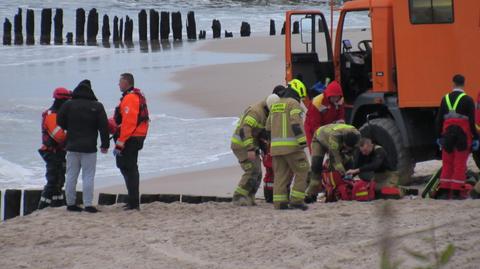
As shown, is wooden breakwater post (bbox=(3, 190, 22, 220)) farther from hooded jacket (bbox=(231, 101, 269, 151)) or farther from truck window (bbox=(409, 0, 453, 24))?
truck window (bbox=(409, 0, 453, 24))

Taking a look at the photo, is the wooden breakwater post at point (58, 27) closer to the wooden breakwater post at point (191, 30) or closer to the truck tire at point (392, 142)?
the wooden breakwater post at point (191, 30)

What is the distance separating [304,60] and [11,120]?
9.74 meters

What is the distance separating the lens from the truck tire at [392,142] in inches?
457

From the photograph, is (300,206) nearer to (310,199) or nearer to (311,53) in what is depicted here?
(310,199)

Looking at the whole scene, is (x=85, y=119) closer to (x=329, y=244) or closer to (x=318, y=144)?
(x=318, y=144)

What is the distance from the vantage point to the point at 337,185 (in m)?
10.4

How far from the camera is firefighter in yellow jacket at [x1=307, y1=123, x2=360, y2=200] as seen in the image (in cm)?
1023

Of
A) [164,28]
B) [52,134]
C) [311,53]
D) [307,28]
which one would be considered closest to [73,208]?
[52,134]

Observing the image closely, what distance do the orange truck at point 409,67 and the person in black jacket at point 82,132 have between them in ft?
11.3

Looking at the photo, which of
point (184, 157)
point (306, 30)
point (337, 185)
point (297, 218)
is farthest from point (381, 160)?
point (184, 157)

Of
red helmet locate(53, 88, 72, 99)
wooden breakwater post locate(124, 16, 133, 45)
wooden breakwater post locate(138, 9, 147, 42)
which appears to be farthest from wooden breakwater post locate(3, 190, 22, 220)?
wooden breakwater post locate(138, 9, 147, 42)

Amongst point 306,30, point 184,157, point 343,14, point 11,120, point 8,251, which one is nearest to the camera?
point 8,251

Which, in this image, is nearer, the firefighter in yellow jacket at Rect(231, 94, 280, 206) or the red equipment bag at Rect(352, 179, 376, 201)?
the red equipment bag at Rect(352, 179, 376, 201)

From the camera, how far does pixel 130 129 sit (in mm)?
10031
